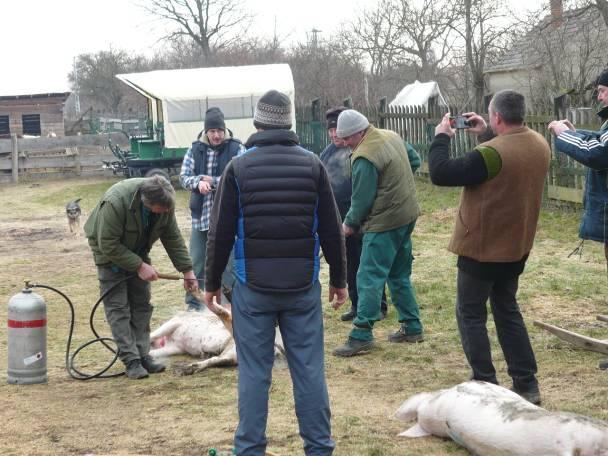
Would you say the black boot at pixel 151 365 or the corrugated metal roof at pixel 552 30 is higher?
the corrugated metal roof at pixel 552 30

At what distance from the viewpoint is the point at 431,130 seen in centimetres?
1884

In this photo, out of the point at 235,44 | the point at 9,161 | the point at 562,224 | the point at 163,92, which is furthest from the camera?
the point at 235,44

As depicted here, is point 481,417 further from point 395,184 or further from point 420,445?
point 395,184

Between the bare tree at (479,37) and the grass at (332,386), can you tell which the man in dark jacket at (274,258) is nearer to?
the grass at (332,386)

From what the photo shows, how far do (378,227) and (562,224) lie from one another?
7.03 m

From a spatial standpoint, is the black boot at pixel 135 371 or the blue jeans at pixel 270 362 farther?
the black boot at pixel 135 371

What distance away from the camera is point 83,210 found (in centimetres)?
2016

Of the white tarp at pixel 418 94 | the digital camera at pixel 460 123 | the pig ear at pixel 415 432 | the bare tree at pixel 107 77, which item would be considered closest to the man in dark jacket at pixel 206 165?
the digital camera at pixel 460 123

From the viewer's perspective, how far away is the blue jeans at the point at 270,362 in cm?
454

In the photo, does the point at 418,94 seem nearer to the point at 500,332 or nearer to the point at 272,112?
the point at 500,332

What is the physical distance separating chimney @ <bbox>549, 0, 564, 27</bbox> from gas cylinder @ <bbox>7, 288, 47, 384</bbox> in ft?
54.4

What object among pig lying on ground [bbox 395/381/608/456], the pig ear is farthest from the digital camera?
the pig ear

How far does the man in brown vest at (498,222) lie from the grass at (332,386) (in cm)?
48

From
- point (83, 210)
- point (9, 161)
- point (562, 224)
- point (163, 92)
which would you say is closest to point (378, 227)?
point (562, 224)
